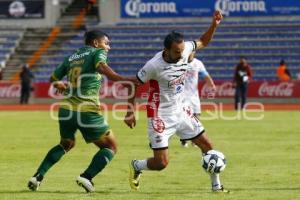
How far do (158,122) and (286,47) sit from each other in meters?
32.6

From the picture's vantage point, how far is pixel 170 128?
10766 mm

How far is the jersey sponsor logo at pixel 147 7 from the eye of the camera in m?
44.8

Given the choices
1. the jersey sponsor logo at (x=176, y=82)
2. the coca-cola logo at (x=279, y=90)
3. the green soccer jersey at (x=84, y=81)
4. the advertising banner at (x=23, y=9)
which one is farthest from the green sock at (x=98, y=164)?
the advertising banner at (x=23, y=9)

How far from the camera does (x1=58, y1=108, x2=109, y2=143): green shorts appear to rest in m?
10.8

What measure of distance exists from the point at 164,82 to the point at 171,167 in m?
3.45

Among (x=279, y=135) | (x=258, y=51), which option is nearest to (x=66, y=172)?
(x=279, y=135)

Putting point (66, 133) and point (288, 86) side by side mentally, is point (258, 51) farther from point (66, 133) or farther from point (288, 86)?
point (66, 133)

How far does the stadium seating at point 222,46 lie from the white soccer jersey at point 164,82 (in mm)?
30132

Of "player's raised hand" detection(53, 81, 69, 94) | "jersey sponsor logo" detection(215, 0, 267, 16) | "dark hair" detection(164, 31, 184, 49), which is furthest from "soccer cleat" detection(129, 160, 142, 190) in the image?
"jersey sponsor logo" detection(215, 0, 267, 16)

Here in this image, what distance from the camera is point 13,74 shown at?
43.1 metres

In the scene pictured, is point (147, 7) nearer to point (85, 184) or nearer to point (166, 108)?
point (166, 108)

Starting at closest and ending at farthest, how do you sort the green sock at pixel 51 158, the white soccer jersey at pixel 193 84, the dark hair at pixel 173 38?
the dark hair at pixel 173 38 → the green sock at pixel 51 158 → the white soccer jersey at pixel 193 84

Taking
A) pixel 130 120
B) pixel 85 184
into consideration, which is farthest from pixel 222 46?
pixel 85 184

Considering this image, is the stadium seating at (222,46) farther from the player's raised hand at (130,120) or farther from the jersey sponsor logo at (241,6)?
the player's raised hand at (130,120)
